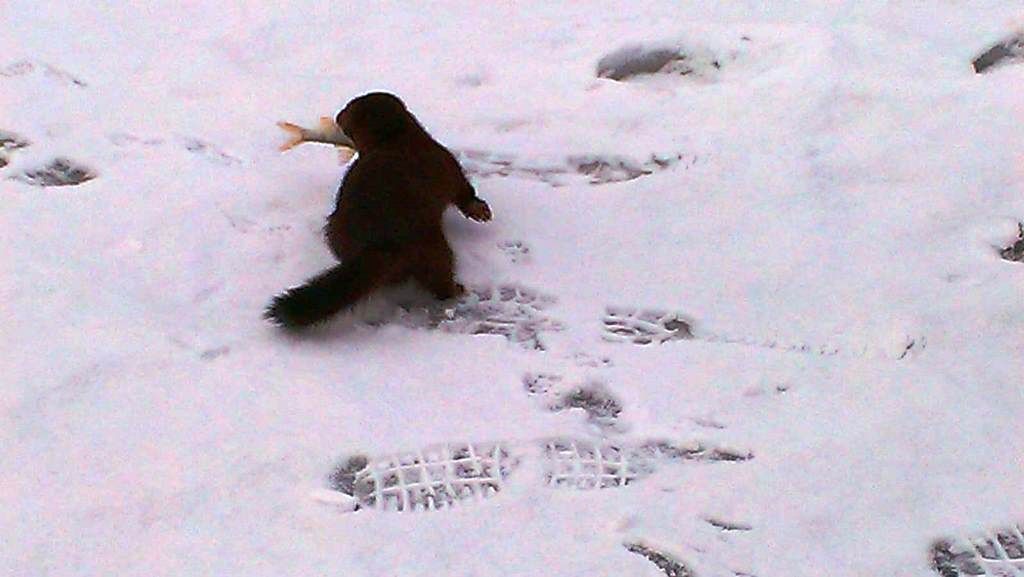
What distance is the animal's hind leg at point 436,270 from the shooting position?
2760 millimetres

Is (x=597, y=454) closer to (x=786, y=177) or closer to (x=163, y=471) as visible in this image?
(x=163, y=471)

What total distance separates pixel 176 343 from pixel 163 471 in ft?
1.47

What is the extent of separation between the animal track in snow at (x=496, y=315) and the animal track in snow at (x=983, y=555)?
982 millimetres

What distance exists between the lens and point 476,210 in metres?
3.10

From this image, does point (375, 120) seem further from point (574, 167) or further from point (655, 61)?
point (655, 61)

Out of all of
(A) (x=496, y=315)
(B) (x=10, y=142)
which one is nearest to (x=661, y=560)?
(A) (x=496, y=315)

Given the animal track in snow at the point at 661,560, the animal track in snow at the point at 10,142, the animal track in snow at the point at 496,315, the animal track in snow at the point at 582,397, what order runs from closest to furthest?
1. the animal track in snow at the point at 661,560
2. the animal track in snow at the point at 582,397
3. the animal track in snow at the point at 496,315
4. the animal track in snow at the point at 10,142

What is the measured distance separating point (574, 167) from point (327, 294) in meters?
1.14

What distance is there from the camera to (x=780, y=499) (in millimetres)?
2223

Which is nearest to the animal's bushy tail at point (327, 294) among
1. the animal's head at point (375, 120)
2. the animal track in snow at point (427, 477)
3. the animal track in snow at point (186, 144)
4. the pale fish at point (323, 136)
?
the animal track in snow at point (427, 477)

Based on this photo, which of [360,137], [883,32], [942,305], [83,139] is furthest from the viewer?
[883,32]

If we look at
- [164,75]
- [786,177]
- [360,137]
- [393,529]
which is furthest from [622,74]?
[393,529]

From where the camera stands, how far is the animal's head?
3102 millimetres

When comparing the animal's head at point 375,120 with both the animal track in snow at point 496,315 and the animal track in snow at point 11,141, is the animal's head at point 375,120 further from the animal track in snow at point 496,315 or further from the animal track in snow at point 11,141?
the animal track in snow at point 11,141
